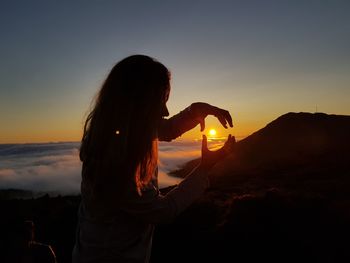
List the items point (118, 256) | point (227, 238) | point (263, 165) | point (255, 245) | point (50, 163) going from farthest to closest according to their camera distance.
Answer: point (50, 163)
point (263, 165)
point (227, 238)
point (255, 245)
point (118, 256)

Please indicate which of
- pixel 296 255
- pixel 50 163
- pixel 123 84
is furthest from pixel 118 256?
pixel 50 163

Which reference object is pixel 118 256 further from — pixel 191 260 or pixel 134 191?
pixel 191 260

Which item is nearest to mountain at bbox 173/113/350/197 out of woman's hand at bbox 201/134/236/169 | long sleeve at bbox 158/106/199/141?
long sleeve at bbox 158/106/199/141

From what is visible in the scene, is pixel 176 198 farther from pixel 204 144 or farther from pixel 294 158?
pixel 294 158

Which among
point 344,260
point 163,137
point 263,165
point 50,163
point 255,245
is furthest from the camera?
point 50,163

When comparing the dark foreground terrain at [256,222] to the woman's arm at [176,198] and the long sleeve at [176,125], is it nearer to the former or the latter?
the long sleeve at [176,125]

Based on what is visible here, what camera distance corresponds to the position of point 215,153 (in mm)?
2406

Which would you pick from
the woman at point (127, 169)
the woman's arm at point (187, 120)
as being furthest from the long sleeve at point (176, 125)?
the woman at point (127, 169)

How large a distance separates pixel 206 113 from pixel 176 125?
30cm

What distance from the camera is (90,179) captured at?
2.29 metres

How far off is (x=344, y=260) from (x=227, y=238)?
4734 millimetres

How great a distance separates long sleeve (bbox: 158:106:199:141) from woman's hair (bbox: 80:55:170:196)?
0.65m

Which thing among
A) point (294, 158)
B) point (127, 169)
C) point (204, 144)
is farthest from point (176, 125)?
point (294, 158)

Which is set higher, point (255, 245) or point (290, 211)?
point (290, 211)
